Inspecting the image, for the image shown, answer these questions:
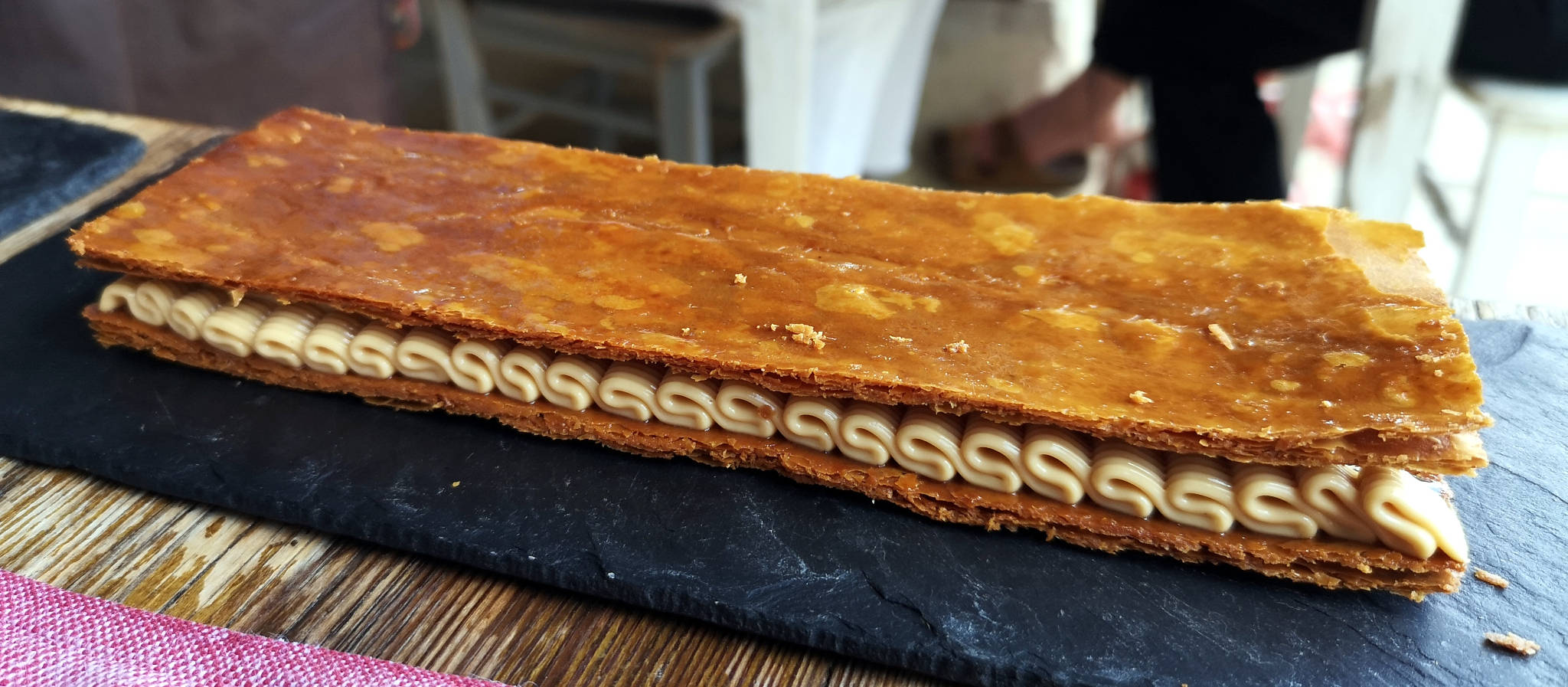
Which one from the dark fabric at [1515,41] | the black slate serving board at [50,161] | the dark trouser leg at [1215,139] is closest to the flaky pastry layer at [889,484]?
the black slate serving board at [50,161]

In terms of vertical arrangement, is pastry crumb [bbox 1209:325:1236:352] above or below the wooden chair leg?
above

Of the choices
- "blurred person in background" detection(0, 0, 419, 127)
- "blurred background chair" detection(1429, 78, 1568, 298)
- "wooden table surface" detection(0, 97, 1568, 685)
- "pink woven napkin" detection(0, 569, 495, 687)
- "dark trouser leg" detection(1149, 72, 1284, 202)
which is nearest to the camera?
"pink woven napkin" detection(0, 569, 495, 687)

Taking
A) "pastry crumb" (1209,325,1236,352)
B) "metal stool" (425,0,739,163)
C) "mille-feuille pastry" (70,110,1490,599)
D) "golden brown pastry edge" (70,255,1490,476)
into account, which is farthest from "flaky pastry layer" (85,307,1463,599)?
"metal stool" (425,0,739,163)

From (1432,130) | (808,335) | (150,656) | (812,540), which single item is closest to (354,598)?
(150,656)

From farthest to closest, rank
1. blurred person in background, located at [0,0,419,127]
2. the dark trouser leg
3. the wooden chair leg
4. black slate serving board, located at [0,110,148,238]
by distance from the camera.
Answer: the wooden chair leg → the dark trouser leg → blurred person in background, located at [0,0,419,127] → black slate serving board, located at [0,110,148,238]

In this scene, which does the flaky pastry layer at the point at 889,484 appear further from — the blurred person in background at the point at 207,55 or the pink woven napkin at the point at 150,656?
the blurred person in background at the point at 207,55

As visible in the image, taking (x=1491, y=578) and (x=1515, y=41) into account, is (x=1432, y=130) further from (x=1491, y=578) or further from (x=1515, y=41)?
(x=1491, y=578)

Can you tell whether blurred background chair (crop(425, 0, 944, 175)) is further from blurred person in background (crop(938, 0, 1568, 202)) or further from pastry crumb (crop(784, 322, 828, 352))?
pastry crumb (crop(784, 322, 828, 352))
